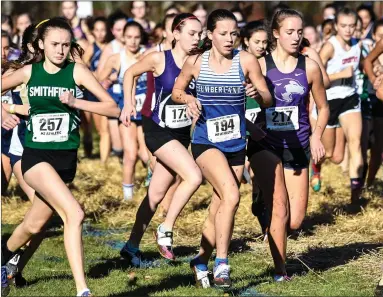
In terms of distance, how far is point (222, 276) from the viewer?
7102 millimetres

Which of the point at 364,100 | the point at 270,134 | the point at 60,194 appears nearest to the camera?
the point at 60,194

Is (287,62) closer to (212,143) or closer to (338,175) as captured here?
(212,143)

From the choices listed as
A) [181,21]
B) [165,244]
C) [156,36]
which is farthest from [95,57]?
[165,244]

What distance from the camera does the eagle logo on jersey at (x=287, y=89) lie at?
25.2 ft

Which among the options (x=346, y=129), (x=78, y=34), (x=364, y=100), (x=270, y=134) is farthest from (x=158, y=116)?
(x=78, y=34)

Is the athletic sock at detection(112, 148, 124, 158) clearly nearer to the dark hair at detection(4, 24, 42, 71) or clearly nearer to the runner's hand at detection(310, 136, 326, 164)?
the dark hair at detection(4, 24, 42, 71)

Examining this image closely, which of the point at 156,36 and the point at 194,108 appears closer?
the point at 194,108

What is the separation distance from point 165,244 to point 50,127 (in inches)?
69.0

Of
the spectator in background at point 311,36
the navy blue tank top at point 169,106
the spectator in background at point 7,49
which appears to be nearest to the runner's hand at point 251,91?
the navy blue tank top at point 169,106

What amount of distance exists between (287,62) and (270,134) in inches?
22.1

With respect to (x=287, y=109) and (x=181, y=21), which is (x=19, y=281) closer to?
(x=287, y=109)

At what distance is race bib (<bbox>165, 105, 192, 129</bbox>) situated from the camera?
861cm

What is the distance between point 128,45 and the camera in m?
12.5

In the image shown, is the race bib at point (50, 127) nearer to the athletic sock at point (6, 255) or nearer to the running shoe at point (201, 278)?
the athletic sock at point (6, 255)
